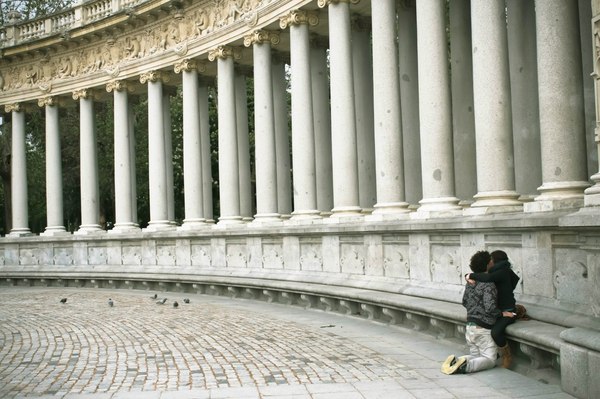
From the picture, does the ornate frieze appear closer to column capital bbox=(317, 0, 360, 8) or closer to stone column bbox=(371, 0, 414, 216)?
column capital bbox=(317, 0, 360, 8)

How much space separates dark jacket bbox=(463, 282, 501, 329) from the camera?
19.0m

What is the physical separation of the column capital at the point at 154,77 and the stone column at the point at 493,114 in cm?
3193

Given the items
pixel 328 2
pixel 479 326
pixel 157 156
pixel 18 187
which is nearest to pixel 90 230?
pixel 157 156

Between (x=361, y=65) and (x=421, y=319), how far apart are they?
61.9ft

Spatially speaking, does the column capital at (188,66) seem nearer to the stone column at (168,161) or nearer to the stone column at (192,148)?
the stone column at (192,148)

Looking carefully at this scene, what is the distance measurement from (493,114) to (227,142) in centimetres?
2392

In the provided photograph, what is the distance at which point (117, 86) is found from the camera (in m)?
56.1

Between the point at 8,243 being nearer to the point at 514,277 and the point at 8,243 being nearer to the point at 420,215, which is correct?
Result: the point at 420,215

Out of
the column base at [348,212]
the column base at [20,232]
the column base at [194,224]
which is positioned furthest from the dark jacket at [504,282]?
the column base at [20,232]

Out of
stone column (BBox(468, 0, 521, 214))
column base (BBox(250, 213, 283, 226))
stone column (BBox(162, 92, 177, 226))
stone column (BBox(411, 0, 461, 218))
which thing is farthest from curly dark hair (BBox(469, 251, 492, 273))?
stone column (BBox(162, 92, 177, 226))

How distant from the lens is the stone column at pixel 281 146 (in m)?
46.7

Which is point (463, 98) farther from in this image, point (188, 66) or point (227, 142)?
point (188, 66)

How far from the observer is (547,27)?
21344 mm

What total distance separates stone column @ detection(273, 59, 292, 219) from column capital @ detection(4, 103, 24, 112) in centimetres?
2467
